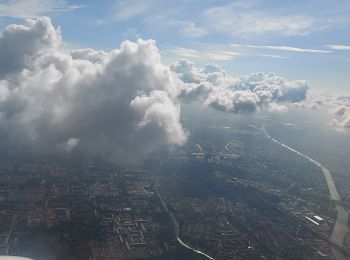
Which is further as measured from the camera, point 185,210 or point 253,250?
point 185,210

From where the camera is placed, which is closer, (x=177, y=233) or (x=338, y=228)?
(x=177, y=233)

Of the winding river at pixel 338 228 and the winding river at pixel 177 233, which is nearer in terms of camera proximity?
the winding river at pixel 177 233

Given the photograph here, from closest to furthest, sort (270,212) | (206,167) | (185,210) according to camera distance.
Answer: (185,210), (270,212), (206,167)

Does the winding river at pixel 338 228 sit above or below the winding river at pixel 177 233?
below

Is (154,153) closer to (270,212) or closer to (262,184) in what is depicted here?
(262,184)

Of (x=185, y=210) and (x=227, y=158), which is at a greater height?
(x=185, y=210)

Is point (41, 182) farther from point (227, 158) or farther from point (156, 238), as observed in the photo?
point (227, 158)

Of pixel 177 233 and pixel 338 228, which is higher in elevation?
pixel 177 233

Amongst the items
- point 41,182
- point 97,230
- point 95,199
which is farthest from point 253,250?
point 41,182

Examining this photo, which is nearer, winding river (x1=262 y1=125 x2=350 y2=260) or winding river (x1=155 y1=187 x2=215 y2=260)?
winding river (x1=155 y1=187 x2=215 y2=260)

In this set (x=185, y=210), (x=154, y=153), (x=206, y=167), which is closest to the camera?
(x=185, y=210)

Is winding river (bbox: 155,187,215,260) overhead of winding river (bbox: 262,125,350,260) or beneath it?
overhead
